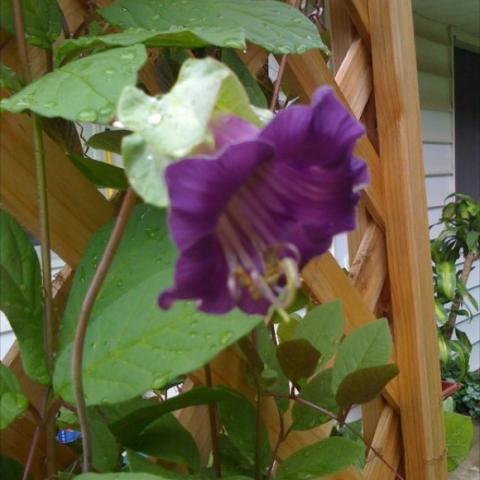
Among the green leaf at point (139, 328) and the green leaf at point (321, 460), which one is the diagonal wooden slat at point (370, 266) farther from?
the green leaf at point (139, 328)

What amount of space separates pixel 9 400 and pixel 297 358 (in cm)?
38

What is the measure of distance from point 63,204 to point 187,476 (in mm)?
340

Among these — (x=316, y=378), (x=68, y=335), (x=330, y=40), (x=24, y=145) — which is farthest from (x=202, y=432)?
(x=330, y=40)

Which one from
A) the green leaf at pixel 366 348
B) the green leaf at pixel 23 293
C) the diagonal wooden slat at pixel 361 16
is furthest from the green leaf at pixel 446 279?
the green leaf at pixel 23 293

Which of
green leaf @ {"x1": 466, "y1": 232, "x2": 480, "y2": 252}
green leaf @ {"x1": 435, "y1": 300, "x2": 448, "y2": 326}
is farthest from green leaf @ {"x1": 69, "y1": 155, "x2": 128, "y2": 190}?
green leaf @ {"x1": 466, "y1": 232, "x2": 480, "y2": 252}

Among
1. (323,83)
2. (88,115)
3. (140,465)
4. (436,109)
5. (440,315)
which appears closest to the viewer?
(88,115)

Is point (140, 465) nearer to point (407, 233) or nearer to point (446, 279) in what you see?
point (407, 233)

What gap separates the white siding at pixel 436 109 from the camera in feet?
14.4

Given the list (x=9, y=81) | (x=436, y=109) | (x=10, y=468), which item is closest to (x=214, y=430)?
(x=10, y=468)

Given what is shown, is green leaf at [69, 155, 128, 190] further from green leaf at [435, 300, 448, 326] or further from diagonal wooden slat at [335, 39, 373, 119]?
green leaf at [435, 300, 448, 326]

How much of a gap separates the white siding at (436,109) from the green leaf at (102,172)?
12.7 ft

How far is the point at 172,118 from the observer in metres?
0.42

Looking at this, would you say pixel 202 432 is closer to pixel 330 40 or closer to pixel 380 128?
pixel 380 128

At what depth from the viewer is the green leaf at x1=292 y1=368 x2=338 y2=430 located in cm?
97
